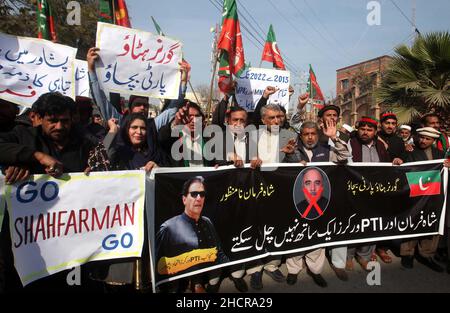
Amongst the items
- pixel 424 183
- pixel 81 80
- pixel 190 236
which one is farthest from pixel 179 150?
pixel 424 183

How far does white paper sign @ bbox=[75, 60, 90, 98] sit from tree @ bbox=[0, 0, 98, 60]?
5882 mm

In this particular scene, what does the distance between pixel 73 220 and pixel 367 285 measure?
2926 mm

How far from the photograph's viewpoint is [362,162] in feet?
12.5

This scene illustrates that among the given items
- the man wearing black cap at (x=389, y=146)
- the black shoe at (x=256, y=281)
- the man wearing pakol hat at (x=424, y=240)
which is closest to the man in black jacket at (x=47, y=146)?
the black shoe at (x=256, y=281)

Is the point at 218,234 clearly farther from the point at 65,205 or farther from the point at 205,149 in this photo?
the point at 65,205

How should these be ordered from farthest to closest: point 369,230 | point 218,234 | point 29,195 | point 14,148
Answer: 1. point 369,230
2. point 218,234
3. point 29,195
4. point 14,148

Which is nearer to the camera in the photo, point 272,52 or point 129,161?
point 129,161

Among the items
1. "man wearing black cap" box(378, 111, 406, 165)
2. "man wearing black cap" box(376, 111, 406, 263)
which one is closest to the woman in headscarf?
"man wearing black cap" box(376, 111, 406, 263)

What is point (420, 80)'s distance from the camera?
756cm

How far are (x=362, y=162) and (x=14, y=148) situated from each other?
3.43m

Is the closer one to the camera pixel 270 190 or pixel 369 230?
pixel 270 190

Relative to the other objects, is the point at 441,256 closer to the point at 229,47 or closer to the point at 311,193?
the point at 311,193

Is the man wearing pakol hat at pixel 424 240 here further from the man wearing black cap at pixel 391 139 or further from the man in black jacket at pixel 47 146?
the man in black jacket at pixel 47 146
